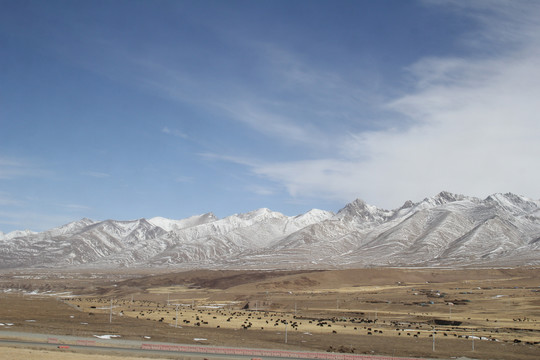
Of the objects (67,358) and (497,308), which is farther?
(497,308)

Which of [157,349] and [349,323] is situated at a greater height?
[157,349]

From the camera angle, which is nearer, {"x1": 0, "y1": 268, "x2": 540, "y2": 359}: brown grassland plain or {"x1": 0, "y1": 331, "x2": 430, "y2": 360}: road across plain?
{"x1": 0, "y1": 331, "x2": 430, "y2": 360}: road across plain

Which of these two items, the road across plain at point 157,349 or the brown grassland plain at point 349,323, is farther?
the brown grassland plain at point 349,323

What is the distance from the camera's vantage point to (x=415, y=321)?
10075 centimetres

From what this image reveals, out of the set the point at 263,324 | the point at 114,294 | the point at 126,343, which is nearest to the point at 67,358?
the point at 126,343

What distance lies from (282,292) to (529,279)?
A: 97878 millimetres

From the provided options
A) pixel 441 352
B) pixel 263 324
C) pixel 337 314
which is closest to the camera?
pixel 441 352

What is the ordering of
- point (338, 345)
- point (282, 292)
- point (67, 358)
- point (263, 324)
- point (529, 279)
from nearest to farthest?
point (67, 358)
point (338, 345)
point (263, 324)
point (282, 292)
point (529, 279)

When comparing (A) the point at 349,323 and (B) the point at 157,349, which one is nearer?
(B) the point at 157,349

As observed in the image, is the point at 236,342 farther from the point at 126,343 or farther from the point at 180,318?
the point at 180,318

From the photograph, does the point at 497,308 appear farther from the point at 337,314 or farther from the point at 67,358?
the point at 67,358

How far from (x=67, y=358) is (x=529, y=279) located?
194233mm

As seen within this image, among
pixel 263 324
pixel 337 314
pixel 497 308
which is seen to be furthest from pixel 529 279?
pixel 263 324

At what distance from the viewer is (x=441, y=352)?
60531 millimetres
